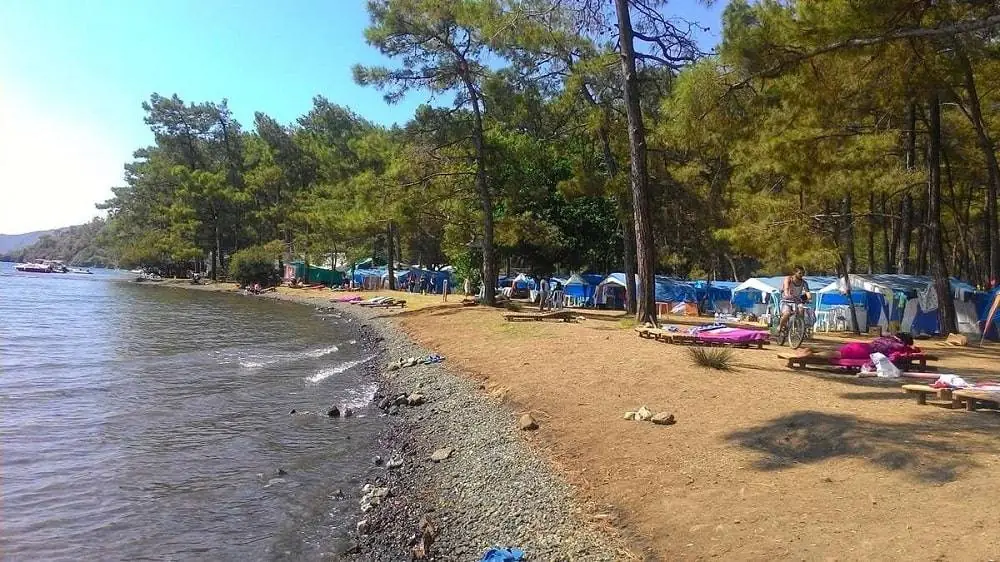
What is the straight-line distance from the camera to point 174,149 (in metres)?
71.8

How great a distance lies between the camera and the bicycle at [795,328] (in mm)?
13750

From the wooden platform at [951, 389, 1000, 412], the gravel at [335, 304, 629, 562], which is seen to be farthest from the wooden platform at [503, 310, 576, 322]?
the wooden platform at [951, 389, 1000, 412]

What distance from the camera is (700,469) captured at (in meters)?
5.80

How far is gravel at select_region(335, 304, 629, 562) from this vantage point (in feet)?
16.9

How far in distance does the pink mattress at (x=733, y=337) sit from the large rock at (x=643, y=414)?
602 cm

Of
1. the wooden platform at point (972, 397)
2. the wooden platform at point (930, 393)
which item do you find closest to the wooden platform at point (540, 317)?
the wooden platform at point (930, 393)

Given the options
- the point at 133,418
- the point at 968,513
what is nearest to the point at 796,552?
the point at 968,513

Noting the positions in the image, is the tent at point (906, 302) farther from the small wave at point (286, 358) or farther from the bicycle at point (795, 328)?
the small wave at point (286, 358)

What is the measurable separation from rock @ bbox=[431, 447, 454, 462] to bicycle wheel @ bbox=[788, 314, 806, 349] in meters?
9.13

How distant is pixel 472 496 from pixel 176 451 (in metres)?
4.95

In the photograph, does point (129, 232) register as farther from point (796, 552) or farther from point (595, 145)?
point (796, 552)

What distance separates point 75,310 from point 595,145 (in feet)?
93.6

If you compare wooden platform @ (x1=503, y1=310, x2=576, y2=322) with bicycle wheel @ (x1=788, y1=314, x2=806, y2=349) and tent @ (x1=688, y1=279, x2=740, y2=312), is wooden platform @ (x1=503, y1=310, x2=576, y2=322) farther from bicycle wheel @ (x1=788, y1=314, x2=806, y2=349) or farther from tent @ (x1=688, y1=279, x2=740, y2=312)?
tent @ (x1=688, y1=279, x2=740, y2=312)

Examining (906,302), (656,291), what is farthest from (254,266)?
(906,302)
